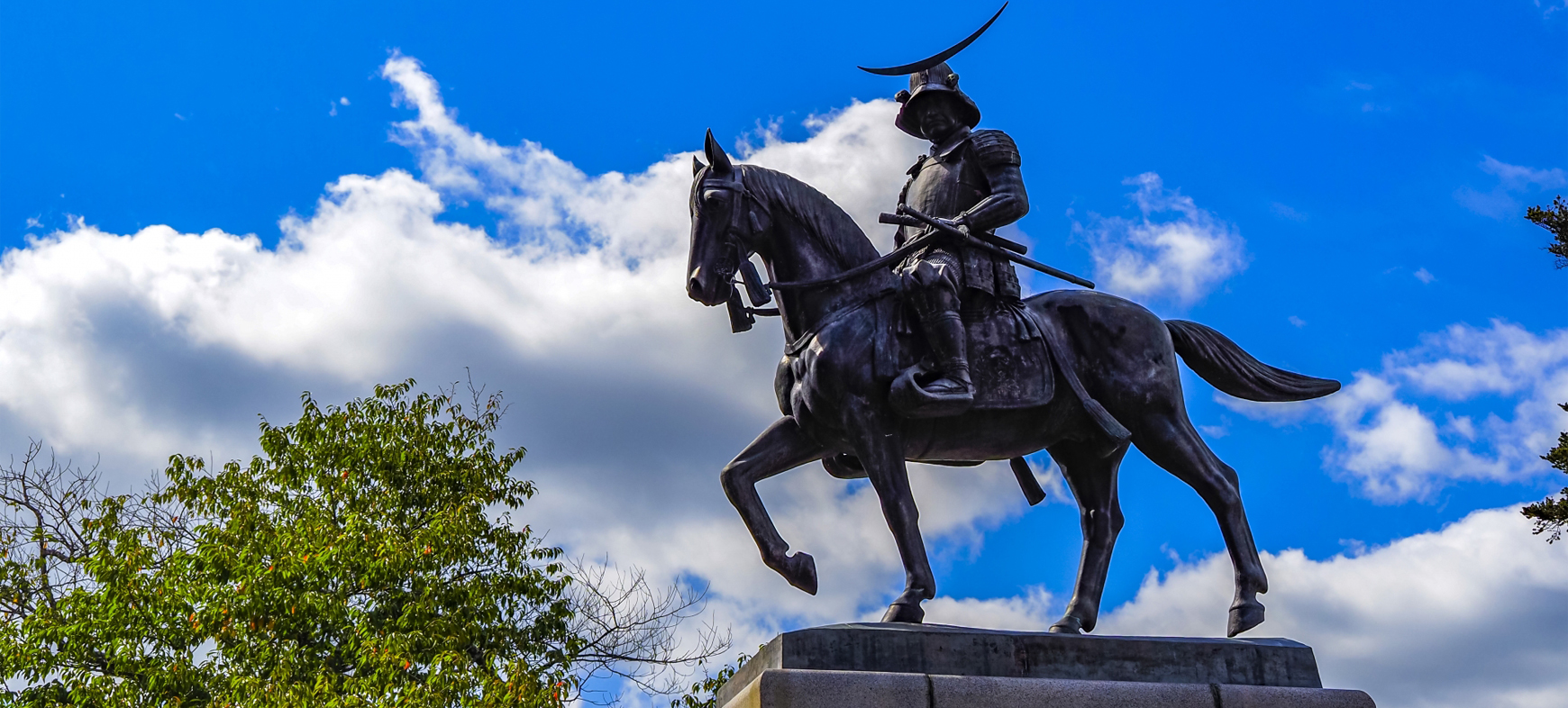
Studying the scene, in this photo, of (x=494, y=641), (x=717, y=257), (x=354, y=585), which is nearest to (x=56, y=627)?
(x=354, y=585)

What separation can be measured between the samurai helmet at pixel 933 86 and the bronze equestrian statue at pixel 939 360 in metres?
0.29

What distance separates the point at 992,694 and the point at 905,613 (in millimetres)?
788

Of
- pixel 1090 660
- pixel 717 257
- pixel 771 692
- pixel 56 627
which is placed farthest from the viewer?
pixel 56 627

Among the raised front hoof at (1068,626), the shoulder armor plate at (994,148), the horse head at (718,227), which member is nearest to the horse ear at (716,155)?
the horse head at (718,227)

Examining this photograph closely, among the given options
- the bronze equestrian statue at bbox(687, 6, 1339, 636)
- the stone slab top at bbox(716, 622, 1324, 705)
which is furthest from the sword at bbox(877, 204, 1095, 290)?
the stone slab top at bbox(716, 622, 1324, 705)

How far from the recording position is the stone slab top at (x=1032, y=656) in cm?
529

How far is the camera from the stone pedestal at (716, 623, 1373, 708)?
199 inches

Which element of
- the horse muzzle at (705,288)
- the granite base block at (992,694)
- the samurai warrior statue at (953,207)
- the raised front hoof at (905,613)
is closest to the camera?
the granite base block at (992,694)

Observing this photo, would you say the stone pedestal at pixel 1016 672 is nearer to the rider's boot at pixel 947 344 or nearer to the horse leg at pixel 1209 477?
the horse leg at pixel 1209 477

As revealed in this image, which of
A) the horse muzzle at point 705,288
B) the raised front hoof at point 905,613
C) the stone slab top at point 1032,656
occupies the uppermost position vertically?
the horse muzzle at point 705,288

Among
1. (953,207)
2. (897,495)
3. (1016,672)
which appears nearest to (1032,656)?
(1016,672)

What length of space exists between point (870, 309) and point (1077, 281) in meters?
1.20

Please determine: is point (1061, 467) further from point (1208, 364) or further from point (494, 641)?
point (494, 641)

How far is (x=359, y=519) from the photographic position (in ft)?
Answer: 51.4
